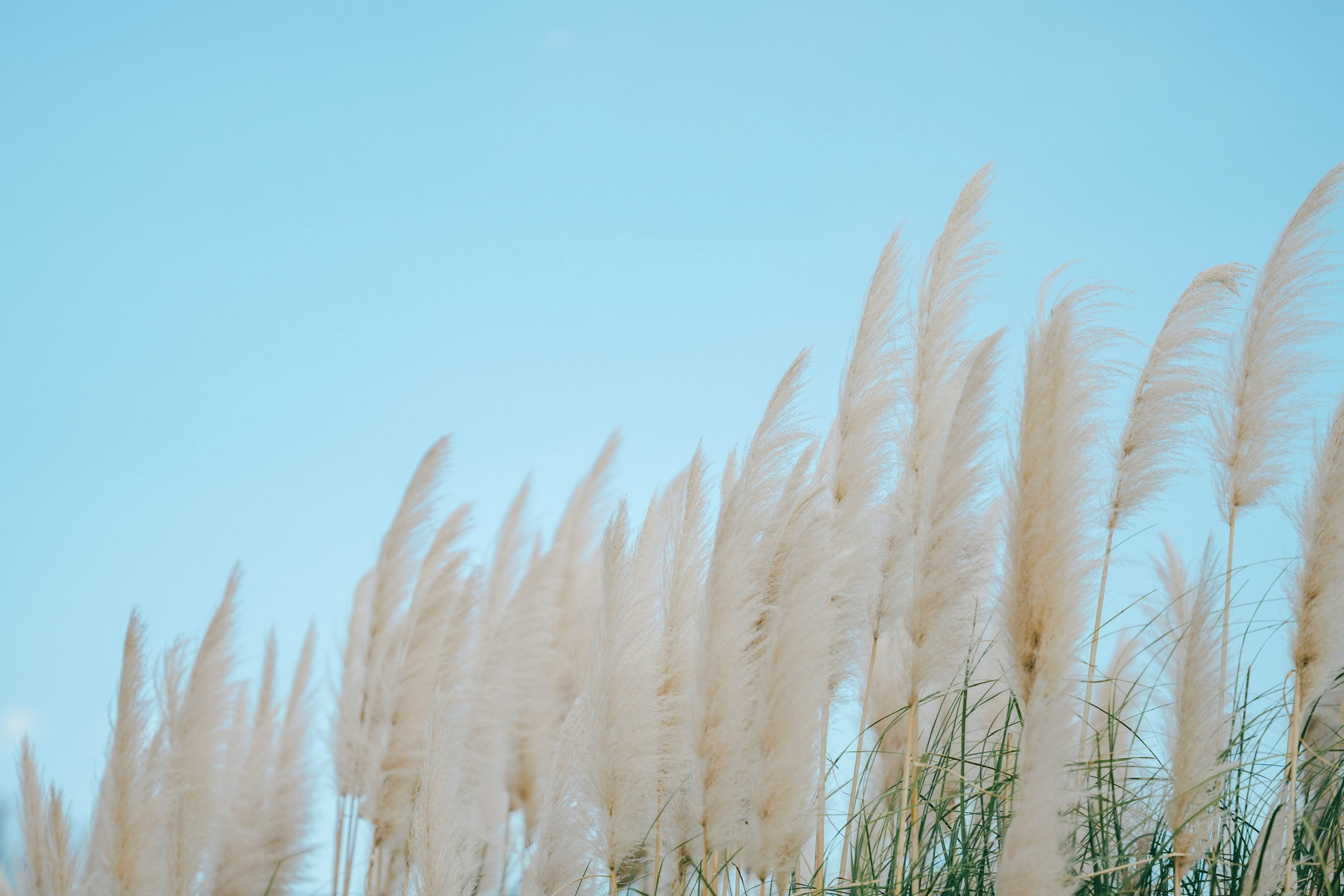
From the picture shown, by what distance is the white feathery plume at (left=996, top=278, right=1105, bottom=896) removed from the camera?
1.90 metres

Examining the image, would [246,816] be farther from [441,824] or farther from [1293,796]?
[1293,796]

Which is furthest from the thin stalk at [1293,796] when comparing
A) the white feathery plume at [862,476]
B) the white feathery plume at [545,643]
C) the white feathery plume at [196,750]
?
the white feathery plume at [196,750]

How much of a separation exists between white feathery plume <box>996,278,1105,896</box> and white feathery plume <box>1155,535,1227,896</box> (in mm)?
233

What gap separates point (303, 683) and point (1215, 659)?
4.30 metres

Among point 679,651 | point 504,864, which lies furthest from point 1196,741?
point 504,864

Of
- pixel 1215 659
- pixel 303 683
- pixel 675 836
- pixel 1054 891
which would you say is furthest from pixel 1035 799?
pixel 303 683

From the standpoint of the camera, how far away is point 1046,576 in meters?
2.07

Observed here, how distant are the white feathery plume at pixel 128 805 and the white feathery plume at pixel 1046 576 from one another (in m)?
2.92

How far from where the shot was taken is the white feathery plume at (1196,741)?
2.16m

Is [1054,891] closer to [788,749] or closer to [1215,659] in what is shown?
[788,749]

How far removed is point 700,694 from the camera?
7.66 ft

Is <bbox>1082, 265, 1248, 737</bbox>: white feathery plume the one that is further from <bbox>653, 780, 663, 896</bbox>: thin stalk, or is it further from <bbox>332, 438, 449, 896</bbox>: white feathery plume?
<bbox>332, 438, 449, 896</bbox>: white feathery plume

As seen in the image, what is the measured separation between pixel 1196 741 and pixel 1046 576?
1.66ft

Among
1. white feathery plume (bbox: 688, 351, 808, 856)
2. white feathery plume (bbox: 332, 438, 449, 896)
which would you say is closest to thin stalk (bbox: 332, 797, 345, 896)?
white feathery plume (bbox: 332, 438, 449, 896)
